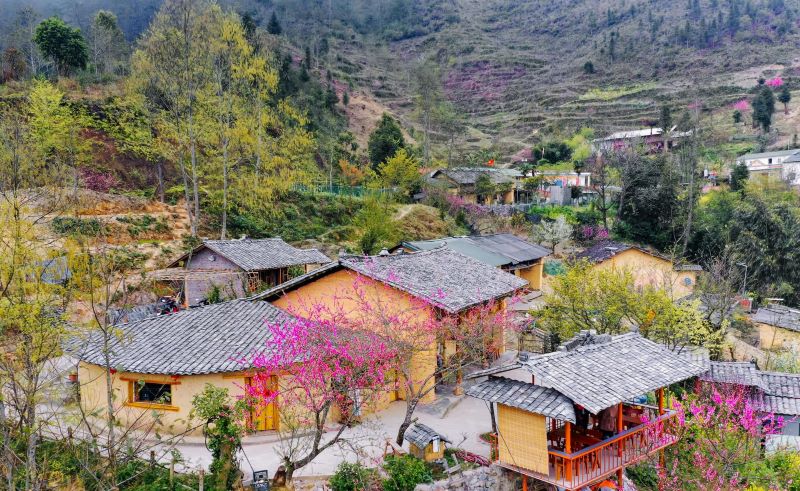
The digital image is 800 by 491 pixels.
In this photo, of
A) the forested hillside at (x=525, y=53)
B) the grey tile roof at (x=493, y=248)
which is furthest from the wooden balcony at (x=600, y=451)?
the forested hillside at (x=525, y=53)

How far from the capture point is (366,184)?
4466 cm

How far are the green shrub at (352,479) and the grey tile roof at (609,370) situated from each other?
13.2 feet

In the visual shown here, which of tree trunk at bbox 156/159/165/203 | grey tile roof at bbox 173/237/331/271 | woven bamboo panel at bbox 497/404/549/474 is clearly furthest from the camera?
tree trunk at bbox 156/159/165/203

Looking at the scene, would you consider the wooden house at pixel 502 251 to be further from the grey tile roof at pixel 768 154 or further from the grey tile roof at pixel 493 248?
the grey tile roof at pixel 768 154

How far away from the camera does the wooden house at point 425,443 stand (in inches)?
515

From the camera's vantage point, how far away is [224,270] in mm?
23391

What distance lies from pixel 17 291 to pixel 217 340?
7.01 meters

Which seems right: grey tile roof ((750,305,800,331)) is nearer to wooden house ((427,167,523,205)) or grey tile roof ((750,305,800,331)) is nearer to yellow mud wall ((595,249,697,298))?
yellow mud wall ((595,249,697,298))

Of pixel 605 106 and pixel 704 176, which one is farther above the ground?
pixel 605 106

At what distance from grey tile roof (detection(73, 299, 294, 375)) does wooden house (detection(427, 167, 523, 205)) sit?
100 feet

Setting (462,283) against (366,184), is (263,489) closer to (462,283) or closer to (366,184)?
(462,283)

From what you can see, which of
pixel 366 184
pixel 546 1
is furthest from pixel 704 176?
pixel 546 1

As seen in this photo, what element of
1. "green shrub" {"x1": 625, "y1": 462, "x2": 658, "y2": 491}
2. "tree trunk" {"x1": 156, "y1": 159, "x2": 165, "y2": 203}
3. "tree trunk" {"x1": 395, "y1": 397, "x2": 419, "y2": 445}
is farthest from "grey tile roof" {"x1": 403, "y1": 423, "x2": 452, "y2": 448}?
"tree trunk" {"x1": 156, "y1": 159, "x2": 165, "y2": 203}

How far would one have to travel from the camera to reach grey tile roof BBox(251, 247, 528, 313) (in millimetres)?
16547
